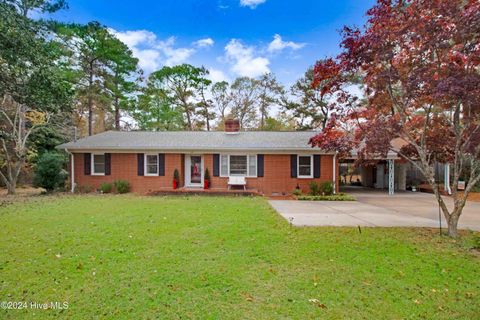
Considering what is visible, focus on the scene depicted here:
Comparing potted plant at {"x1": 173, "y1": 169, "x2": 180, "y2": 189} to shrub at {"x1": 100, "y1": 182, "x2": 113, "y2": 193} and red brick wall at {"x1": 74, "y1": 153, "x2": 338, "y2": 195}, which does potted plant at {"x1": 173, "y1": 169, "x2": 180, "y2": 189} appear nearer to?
red brick wall at {"x1": 74, "y1": 153, "x2": 338, "y2": 195}

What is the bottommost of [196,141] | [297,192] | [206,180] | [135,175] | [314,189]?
[297,192]

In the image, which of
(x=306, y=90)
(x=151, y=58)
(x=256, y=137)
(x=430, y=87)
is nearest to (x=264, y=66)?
(x=306, y=90)

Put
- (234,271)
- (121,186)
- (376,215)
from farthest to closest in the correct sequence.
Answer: (121,186) < (376,215) < (234,271)

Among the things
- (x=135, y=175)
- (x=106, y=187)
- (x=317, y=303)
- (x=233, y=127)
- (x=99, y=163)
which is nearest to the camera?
(x=317, y=303)

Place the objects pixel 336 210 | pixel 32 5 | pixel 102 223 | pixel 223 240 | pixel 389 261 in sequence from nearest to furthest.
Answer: pixel 389 261, pixel 223 240, pixel 102 223, pixel 32 5, pixel 336 210

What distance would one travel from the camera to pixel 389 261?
462cm

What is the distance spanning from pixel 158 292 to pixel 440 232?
649 centimetres

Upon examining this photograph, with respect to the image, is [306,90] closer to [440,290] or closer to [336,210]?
[336,210]

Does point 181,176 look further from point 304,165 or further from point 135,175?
point 304,165

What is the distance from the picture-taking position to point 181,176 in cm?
1461

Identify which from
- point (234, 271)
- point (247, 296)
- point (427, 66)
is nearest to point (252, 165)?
point (427, 66)

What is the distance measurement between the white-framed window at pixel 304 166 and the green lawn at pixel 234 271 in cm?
753

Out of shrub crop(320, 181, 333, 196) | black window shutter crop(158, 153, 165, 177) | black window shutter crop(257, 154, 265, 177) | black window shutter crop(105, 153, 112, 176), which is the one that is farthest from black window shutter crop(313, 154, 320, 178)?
black window shutter crop(105, 153, 112, 176)

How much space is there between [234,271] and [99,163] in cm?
1338
